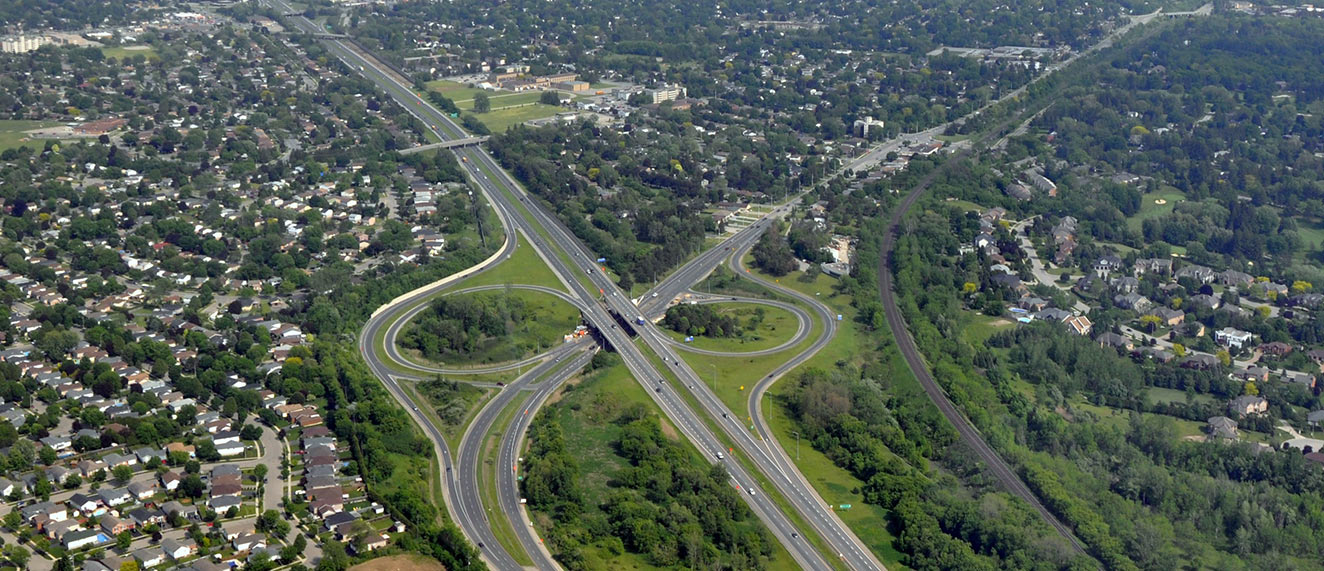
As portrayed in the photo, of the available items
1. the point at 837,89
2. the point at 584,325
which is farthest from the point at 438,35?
the point at 584,325

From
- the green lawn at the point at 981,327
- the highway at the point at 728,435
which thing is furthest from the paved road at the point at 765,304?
the green lawn at the point at 981,327

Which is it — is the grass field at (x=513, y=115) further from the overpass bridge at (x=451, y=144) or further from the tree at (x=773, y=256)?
the tree at (x=773, y=256)

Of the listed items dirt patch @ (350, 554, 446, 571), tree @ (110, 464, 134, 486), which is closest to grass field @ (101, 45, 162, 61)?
tree @ (110, 464, 134, 486)

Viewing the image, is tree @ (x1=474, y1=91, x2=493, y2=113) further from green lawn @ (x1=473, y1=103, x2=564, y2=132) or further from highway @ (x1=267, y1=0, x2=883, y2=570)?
highway @ (x1=267, y1=0, x2=883, y2=570)

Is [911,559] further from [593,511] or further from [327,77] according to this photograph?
[327,77]

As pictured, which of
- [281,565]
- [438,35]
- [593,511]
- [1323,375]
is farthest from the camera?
[438,35]

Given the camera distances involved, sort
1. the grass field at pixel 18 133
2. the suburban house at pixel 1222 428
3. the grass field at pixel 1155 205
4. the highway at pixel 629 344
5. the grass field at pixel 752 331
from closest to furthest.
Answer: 1. the highway at pixel 629 344
2. the suburban house at pixel 1222 428
3. the grass field at pixel 752 331
4. the grass field at pixel 1155 205
5. the grass field at pixel 18 133

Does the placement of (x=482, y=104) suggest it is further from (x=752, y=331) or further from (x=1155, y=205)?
(x=752, y=331)
